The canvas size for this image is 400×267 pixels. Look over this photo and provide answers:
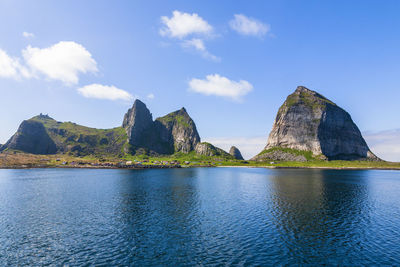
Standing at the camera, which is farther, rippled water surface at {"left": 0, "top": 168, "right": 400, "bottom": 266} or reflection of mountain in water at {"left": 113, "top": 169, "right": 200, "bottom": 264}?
reflection of mountain in water at {"left": 113, "top": 169, "right": 200, "bottom": 264}

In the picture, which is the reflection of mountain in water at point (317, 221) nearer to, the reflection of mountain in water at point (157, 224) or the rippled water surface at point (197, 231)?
the rippled water surface at point (197, 231)

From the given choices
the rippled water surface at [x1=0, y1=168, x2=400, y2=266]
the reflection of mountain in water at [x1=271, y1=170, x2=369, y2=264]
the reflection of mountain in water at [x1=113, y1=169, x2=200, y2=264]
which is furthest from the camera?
the reflection of mountain in water at [x1=271, y1=170, x2=369, y2=264]

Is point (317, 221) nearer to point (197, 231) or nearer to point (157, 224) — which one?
point (197, 231)

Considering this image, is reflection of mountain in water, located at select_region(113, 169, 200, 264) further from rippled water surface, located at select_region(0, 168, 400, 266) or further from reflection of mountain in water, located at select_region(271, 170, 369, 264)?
reflection of mountain in water, located at select_region(271, 170, 369, 264)

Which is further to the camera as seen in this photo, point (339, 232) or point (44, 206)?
point (44, 206)

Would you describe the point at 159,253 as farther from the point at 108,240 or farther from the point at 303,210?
the point at 303,210

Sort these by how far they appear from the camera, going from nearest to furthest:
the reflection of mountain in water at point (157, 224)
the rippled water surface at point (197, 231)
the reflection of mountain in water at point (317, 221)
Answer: the rippled water surface at point (197, 231) → the reflection of mountain in water at point (157, 224) → the reflection of mountain in water at point (317, 221)

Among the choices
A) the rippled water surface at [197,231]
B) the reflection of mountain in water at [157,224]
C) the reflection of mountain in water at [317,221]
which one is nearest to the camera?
the rippled water surface at [197,231]

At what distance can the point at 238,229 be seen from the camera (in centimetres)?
4672

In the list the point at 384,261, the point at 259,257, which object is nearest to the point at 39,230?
the point at 259,257

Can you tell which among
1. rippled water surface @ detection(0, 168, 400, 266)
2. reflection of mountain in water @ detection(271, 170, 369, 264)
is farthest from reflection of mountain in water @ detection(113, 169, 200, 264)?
reflection of mountain in water @ detection(271, 170, 369, 264)

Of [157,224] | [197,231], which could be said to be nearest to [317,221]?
[197,231]

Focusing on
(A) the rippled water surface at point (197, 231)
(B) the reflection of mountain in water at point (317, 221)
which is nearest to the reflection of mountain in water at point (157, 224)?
(A) the rippled water surface at point (197, 231)

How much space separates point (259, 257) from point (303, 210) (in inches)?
1468
